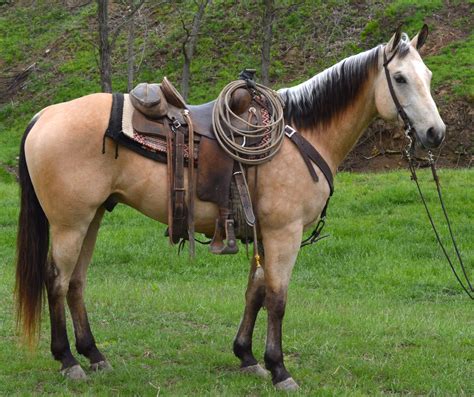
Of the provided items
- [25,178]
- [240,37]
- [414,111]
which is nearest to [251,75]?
[414,111]

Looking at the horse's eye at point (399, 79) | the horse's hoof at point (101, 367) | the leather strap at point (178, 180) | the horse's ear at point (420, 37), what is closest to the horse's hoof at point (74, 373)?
the horse's hoof at point (101, 367)

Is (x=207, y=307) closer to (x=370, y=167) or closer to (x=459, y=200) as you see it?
(x=459, y=200)

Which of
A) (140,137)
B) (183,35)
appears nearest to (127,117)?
(140,137)

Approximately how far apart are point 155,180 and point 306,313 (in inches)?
110

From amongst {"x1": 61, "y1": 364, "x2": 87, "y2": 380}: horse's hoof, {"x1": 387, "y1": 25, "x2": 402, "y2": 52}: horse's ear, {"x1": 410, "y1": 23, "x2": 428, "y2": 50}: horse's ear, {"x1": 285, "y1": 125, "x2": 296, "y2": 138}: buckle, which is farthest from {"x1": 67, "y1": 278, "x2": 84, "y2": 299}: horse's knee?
{"x1": 410, "y1": 23, "x2": 428, "y2": 50}: horse's ear

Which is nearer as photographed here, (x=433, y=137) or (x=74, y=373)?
(x=433, y=137)

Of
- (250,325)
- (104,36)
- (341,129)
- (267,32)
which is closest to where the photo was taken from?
(341,129)

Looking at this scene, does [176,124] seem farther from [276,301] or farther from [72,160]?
[276,301]

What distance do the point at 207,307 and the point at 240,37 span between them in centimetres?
1694

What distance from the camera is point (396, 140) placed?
53.1 ft

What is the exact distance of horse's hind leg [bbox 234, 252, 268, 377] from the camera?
5.43 metres

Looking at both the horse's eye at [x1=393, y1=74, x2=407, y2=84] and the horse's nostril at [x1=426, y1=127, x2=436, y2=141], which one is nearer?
the horse's nostril at [x1=426, y1=127, x2=436, y2=141]

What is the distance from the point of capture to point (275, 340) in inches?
202

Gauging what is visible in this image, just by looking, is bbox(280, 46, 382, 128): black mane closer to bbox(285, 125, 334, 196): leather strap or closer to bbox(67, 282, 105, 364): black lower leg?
bbox(285, 125, 334, 196): leather strap
